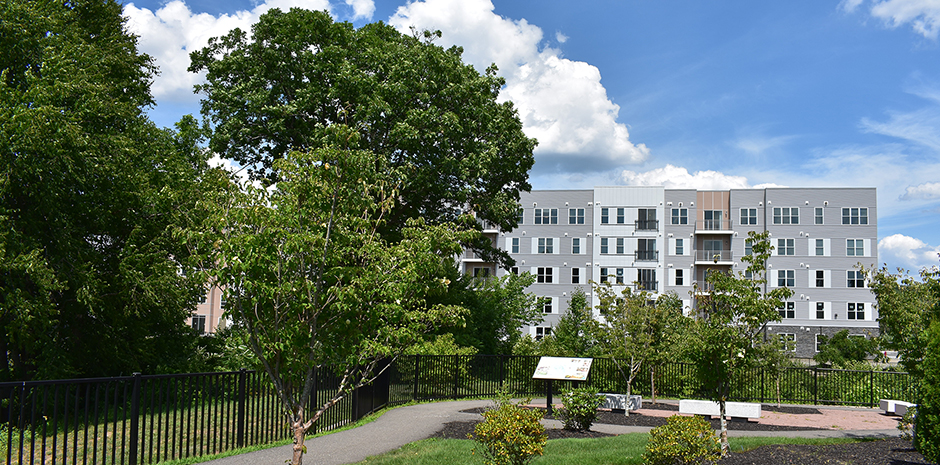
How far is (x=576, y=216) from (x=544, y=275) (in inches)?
235

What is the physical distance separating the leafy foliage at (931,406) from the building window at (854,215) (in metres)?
48.7

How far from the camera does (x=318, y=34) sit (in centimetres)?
2523

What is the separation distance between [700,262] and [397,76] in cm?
3828

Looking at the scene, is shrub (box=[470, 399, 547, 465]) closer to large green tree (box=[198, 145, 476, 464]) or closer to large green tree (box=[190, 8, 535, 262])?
large green tree (box=[198, 145, 476, 464])

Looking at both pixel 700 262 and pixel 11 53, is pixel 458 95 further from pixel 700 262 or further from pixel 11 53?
pixel 700 262

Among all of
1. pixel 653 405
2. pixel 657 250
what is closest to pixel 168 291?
pixel 653 405

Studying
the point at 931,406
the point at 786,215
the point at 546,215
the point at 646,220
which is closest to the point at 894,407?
the point at 931,406

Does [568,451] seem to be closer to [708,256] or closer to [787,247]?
[708,256]

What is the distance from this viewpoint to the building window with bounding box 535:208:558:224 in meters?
55.3

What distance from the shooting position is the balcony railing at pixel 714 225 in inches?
2119

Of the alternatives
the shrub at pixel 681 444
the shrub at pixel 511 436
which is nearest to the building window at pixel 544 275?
the shrub at pixel 681 444

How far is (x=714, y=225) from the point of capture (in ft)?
177

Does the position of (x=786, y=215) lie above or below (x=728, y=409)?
above

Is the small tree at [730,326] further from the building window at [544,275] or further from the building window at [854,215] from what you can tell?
the building window at [854,215]
